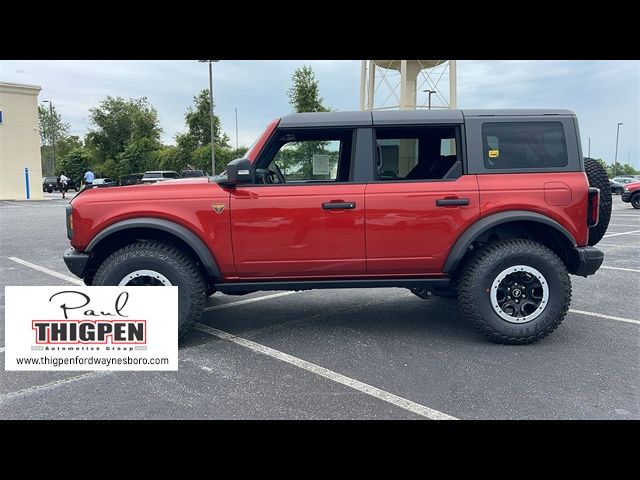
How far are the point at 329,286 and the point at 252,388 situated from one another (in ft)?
4.02

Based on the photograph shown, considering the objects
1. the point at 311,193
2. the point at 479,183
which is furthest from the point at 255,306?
the point at 479,183

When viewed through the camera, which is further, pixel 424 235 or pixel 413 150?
pixel 413 150

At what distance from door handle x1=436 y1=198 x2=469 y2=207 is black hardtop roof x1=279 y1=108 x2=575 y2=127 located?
2.42ft

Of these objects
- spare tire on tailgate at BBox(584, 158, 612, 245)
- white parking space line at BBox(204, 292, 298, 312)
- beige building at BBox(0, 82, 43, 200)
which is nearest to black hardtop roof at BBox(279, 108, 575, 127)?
spare tire on tailgate at BBox(584, 158, 612, 245)

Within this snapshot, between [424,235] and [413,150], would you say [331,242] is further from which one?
[413,150]

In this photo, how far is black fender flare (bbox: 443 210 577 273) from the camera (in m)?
4.02

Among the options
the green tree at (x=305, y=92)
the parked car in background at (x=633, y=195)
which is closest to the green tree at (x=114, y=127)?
the green tree at (x=305, y=92)

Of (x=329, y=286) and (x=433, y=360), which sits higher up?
(x=329, y=286)

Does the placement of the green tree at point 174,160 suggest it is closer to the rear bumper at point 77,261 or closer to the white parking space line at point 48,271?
the white parking space line at point 48,271

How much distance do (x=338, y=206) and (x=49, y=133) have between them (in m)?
75.0

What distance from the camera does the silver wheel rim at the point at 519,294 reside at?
4.07 metres

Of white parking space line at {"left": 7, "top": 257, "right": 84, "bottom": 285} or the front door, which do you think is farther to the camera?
A: white parking space line at {"left": 7, "top": 257, "right": 84, "bottom": 285}

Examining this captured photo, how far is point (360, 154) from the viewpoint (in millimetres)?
4164

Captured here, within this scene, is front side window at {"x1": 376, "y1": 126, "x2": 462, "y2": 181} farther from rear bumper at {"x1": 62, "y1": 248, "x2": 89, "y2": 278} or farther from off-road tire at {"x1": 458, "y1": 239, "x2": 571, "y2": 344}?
rear bumper at {"x1": 62, "y1": 248, "x2": 89, "y2": 278}
